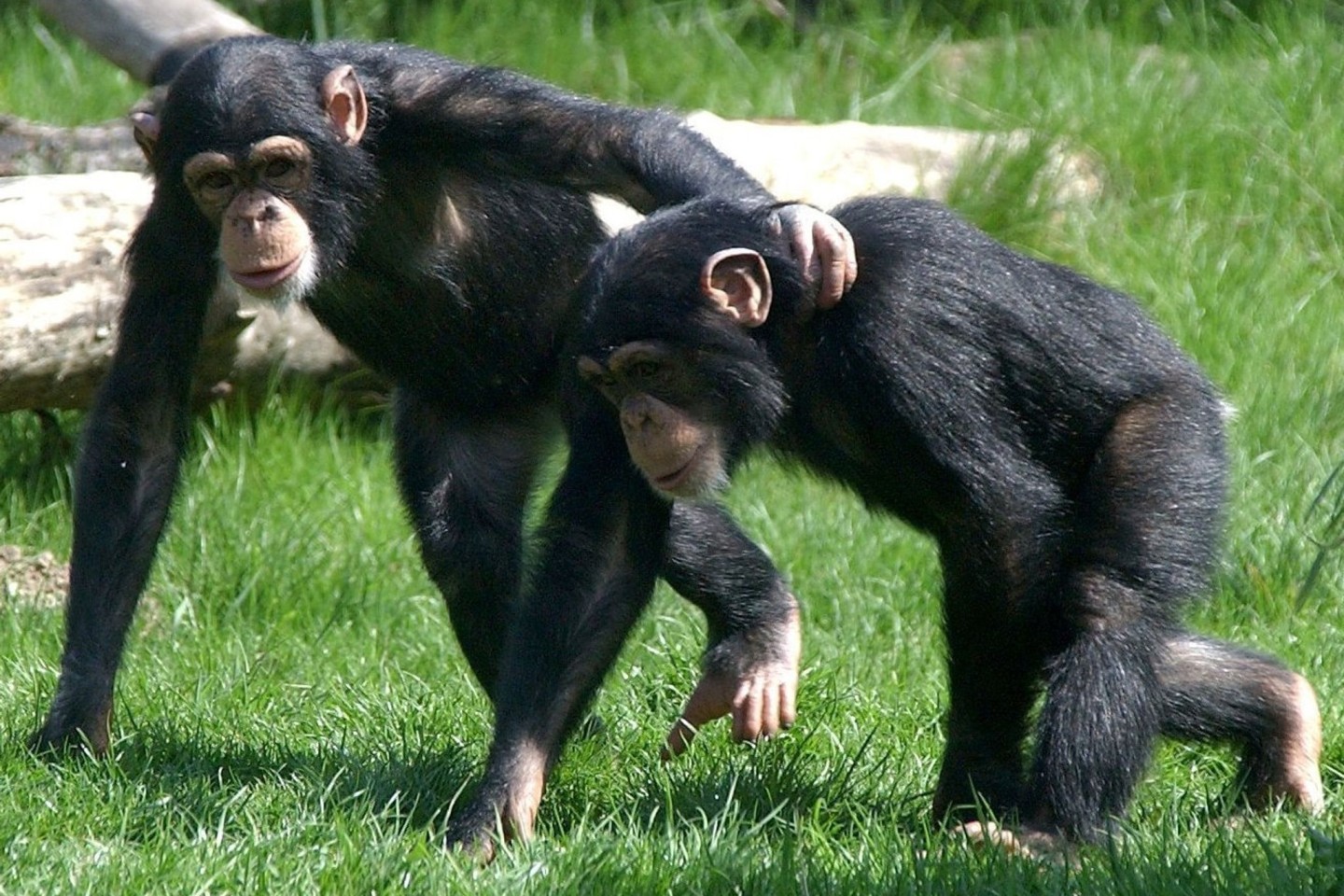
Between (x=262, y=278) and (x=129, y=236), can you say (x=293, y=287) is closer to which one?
(x=262, y=278)

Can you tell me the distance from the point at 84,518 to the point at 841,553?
8.83ft

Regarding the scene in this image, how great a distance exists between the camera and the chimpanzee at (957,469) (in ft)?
15.2

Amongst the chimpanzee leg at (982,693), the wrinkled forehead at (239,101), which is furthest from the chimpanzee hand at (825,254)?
the wrinkled forehead at (239,101)

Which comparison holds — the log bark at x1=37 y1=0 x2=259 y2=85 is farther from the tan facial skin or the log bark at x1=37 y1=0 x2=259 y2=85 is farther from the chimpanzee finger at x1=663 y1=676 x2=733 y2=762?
the chimpanzee finger at x1=663 y1=676 x2=733 y2=762

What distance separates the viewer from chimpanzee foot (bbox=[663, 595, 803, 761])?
5109 mm

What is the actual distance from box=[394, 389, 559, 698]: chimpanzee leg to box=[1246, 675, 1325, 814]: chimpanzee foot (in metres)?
2.19

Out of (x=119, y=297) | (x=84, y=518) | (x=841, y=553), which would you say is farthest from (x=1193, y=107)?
(x=84, y=518)

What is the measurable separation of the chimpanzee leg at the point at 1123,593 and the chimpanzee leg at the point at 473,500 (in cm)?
180

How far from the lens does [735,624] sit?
562 centimetres

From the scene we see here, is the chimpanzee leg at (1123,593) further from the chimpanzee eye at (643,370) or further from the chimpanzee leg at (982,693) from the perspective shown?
the chimpanzee eye at (643,370)

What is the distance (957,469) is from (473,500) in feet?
5.92

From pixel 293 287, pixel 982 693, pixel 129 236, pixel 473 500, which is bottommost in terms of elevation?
pixel 129 236

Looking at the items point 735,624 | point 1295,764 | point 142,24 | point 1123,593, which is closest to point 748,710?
point 735,624

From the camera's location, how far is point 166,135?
5637mm
